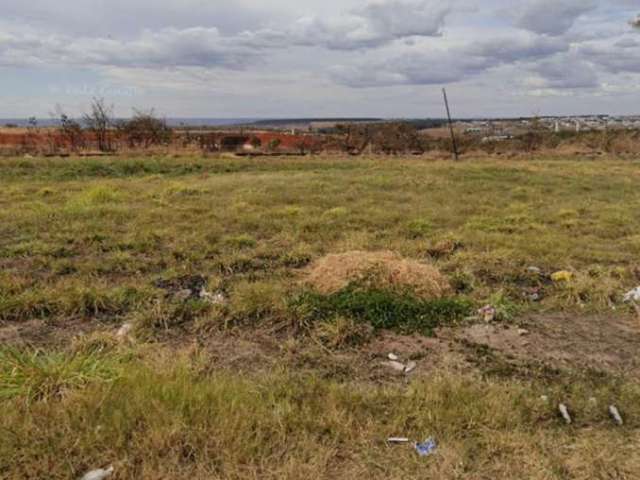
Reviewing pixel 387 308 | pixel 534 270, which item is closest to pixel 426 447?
pixel 387 308

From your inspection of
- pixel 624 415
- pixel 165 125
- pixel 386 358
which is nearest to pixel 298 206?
pixel 386 358

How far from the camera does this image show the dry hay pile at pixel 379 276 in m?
4.01

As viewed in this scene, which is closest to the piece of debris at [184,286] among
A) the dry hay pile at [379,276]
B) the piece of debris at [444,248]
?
the dry hay pile at [379,276]

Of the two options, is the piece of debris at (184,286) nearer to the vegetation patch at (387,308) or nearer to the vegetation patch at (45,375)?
the vegetation patch at (387,308)

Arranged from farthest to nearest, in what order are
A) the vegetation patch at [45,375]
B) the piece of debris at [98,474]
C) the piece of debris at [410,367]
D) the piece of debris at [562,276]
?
the piece of debris at [562,276] < the piece of debris at [410,367] < the vegetation patch at [45,375] < the piece of debris at [98,474]

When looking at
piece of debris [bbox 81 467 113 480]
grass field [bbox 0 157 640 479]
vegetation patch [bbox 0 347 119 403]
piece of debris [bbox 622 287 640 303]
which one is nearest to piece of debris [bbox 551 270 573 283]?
grass field [bbox 0 157 640 479]

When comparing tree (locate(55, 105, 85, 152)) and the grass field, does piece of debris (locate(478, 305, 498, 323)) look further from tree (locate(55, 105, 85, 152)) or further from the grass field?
tree (locate(55, 105, 85, 152))

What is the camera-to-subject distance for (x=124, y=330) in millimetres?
Answer: 3359

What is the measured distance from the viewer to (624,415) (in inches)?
97.3

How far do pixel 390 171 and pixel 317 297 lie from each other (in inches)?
400

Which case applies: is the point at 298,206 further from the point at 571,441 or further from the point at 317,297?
the point at 571,441

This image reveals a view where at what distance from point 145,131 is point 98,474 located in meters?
22.3

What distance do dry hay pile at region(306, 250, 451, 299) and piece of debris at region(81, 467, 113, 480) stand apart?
2.19m

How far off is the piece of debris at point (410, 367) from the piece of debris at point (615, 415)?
975mm
